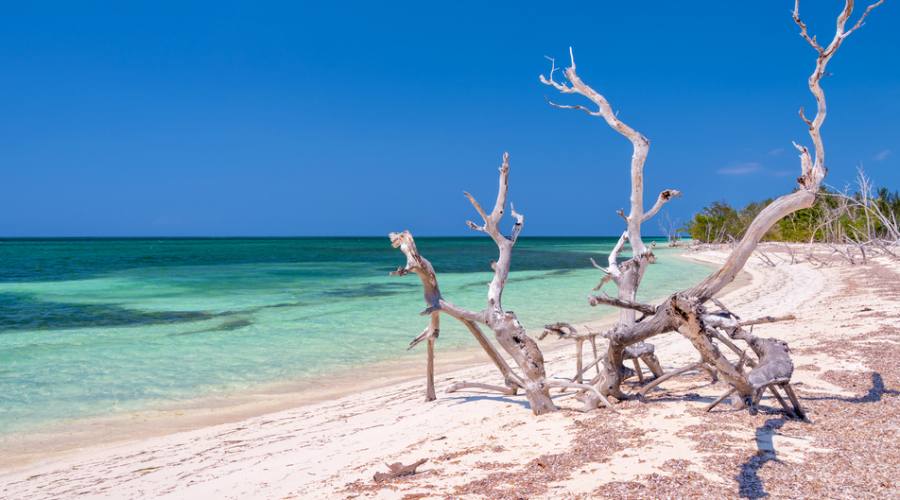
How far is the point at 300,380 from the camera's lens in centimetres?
915

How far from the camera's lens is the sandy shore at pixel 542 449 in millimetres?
3393

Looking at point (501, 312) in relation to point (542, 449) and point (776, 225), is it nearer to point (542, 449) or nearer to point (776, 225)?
point (542, 449)

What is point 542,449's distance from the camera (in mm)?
4082

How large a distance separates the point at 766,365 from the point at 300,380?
21.9ft

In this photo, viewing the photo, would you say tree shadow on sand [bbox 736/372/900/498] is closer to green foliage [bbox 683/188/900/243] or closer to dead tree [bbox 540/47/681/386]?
dead tree [bbox 540/47/681/386]

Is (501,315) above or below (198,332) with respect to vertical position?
above

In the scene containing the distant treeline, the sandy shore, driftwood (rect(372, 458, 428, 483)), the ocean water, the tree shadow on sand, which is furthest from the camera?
the distant treeline

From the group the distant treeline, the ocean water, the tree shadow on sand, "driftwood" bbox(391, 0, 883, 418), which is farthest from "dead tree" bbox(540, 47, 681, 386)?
the distant treeline

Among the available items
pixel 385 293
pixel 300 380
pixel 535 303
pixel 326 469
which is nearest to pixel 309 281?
pixel 385 293

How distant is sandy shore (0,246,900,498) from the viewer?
3393 mm

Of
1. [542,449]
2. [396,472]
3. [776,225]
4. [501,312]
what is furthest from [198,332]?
[776,225]

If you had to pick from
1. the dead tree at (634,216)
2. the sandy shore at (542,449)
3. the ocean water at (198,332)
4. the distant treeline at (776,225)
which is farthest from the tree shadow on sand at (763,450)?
the distant treeline at (776,225)

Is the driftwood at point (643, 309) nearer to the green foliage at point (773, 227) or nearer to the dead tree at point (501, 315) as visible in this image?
the dead tree at point (501, 315)

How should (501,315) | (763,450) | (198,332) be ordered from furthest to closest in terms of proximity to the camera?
(198,332)
(501,315)
(763,450)
